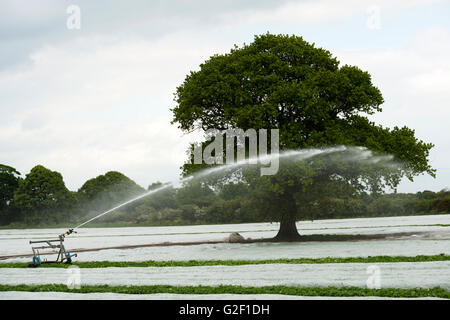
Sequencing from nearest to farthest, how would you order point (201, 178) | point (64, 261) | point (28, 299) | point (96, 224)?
point (28, 299) < point (64, 261) < point (201, 178) < point (96, 224)

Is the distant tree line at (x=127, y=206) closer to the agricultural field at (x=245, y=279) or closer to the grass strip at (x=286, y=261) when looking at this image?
the grass strip at (x=286, y=261)

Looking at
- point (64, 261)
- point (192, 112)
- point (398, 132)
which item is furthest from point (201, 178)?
point (398, 132)

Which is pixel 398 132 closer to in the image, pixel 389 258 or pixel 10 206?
pixel 389 258

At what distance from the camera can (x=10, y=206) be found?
11869cm

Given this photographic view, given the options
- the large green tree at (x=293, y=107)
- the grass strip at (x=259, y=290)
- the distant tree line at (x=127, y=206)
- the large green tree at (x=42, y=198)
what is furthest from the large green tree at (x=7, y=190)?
the grass strip at (x=259, y=290)

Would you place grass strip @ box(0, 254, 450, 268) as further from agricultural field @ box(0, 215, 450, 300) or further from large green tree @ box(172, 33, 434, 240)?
large green tree @ box(172, 33, 434, 240)

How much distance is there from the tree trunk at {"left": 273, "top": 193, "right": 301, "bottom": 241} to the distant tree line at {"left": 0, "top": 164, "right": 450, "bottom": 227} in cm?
4158

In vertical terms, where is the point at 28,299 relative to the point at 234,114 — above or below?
below

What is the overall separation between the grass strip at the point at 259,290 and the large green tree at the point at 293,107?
1859 centimetres

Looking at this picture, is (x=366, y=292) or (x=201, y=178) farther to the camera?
(x=201, y=178)

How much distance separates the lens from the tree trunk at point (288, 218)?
1651 inches

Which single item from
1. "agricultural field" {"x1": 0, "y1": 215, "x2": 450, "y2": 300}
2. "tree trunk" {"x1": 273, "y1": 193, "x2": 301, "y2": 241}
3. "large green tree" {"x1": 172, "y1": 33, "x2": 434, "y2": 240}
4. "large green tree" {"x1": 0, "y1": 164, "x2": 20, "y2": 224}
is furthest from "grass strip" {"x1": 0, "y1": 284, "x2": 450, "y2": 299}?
"large green tree" {"x1": 0, "y1": 164, "x2": 20, "y2": 224}

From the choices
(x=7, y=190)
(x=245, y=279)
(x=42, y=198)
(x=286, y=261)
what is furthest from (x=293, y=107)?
(x=7, y=190)
